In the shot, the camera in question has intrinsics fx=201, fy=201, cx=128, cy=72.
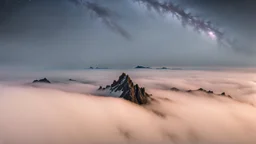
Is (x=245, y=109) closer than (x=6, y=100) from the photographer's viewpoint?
No

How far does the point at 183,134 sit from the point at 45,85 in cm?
1524

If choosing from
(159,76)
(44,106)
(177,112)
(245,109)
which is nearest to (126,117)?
(177,112)

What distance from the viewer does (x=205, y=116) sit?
20.6 m

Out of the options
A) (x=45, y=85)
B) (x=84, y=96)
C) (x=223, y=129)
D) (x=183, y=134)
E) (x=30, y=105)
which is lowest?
(x=183, y=134)

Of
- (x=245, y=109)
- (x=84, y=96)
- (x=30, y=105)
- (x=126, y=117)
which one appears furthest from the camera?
(x=126, y=117)

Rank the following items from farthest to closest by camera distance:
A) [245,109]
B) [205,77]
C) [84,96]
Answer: [84,96]
[245,109]
[205,77]

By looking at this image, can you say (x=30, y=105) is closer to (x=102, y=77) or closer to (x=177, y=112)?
(x=102, y=77)

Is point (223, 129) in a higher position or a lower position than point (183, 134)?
higher

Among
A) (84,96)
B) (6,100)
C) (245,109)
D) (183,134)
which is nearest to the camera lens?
(6,100)

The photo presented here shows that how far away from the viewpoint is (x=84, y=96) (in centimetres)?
1553

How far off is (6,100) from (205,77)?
41.2 ft

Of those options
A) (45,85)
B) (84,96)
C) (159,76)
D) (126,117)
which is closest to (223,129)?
(126,117)

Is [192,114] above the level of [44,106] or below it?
below

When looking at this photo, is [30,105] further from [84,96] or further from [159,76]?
[159,76]
